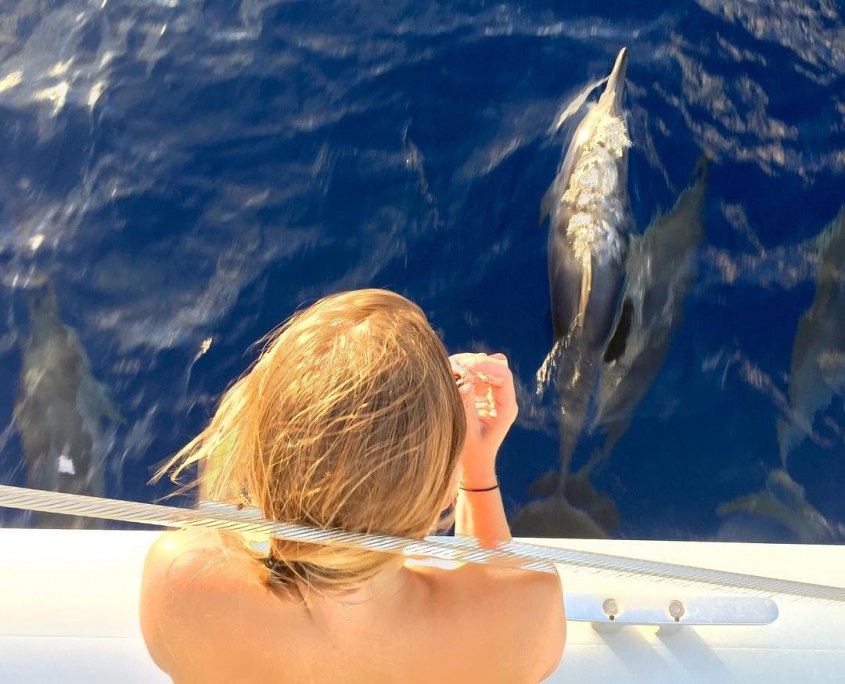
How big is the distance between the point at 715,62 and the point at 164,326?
10.5ft

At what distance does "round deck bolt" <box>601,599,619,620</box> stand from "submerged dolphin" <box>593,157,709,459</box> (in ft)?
5.11

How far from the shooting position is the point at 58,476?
11.9ft

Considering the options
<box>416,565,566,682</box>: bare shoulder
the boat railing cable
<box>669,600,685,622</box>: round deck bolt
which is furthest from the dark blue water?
<box>416,565,566,682</box>: bare shoulder

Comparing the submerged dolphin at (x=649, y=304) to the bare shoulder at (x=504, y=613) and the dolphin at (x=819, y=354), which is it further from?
the bare shoulder at (x=504, y=613)

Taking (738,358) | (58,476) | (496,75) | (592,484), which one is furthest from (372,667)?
(496,75)

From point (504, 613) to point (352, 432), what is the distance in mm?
547

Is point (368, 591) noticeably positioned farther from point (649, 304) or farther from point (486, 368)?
point (649, 304)

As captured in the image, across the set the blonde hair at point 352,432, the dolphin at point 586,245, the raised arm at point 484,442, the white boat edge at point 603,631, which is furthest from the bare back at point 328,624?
the dolphin at point 586,245

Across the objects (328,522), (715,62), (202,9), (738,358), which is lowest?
(738,358)

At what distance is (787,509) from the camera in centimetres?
357

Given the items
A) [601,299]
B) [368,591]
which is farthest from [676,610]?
[601,299]

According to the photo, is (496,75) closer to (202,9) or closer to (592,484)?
(202,9)

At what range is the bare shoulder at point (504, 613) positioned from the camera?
1.51 m

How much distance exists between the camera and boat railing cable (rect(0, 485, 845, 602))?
1245mm
